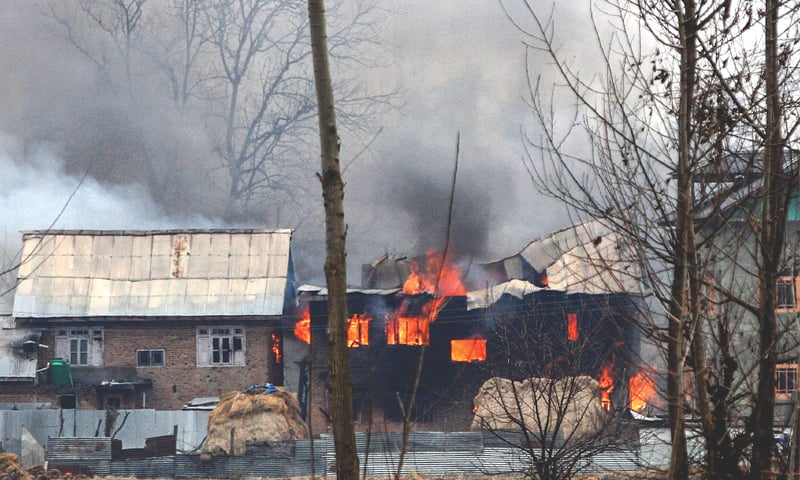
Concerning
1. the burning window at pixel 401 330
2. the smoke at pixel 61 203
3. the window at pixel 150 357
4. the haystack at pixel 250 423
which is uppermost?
the smoke at pixel 61 203

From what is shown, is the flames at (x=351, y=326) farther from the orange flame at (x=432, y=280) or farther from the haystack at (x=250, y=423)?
the haystack at (x=250, y=423)

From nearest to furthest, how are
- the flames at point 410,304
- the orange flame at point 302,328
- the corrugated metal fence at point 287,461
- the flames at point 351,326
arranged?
1. the corrugated metal fence at point 287,461
2. the flames at point 351,326
3. the flames at point 410,304
4. the orange flame at point 302,328

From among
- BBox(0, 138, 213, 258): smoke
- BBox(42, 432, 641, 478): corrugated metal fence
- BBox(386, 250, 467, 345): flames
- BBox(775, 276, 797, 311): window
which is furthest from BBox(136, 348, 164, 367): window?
BBox(775, 276, 797, 311): window

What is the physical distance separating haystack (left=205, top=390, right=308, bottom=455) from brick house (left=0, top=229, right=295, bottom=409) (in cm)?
566

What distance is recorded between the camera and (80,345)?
33250 mm

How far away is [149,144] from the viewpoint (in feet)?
150

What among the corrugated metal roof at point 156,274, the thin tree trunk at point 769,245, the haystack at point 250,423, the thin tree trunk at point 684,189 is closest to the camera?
the thin tree trunk at point 684,189

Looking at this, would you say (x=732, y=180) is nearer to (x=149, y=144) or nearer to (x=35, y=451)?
(x=35, y=451)

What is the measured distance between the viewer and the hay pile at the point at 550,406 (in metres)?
11.8

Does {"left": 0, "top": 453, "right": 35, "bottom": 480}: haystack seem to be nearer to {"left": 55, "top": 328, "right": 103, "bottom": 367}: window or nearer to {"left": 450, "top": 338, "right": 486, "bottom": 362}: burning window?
{"left": 55, "top": 328, "right": 103, "bottom": 367}: window

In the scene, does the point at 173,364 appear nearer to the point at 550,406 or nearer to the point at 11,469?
the point at 11,469

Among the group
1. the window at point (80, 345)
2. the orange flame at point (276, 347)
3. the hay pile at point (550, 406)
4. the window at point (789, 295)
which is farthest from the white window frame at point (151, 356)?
the window at point (789, 295)

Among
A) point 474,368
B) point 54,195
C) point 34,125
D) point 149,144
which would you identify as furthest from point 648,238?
point 34,125

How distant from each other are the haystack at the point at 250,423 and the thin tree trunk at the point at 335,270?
2087cm
